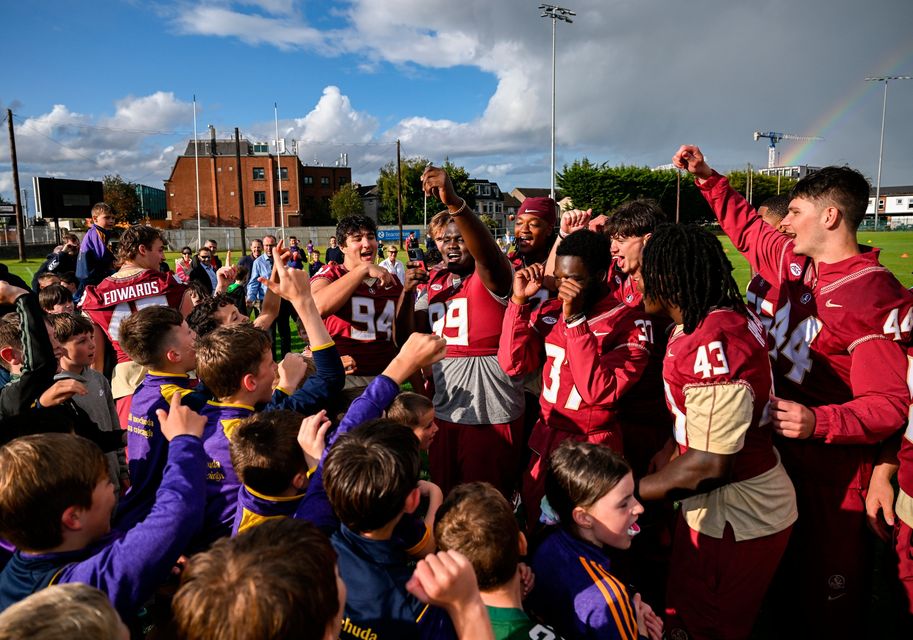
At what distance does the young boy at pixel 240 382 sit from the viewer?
9.18 feet

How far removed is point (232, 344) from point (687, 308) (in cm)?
234

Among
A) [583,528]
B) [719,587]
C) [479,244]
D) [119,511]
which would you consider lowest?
[719,587]

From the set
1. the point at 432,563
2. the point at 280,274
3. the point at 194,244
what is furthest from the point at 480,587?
the point at 194,244

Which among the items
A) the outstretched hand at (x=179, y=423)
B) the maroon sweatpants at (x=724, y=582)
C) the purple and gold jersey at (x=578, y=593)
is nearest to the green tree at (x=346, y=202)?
the outstretched hand at (x=179, y=423)

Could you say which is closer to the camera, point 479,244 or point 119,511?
point 119,511

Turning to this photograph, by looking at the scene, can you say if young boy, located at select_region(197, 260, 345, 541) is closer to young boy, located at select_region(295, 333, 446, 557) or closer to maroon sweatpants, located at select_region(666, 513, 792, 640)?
young boy, located at select_region(295, 333, 446, 557)

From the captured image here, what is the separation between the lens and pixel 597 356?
9.52ft

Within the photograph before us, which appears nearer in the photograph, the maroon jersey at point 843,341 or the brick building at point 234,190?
the maroon jersey at point 843,341

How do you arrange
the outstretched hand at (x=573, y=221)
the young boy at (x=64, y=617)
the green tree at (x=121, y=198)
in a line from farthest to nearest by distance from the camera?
the green tree at (x=121, y=198) < the outstretched hand at (x=573, y=221) < the young boy at (x=64, y=617)

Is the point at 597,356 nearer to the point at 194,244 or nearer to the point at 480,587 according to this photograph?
the point at 480,587

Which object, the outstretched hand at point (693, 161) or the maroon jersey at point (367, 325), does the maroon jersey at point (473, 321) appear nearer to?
the maroon jersey at point (367, 325)

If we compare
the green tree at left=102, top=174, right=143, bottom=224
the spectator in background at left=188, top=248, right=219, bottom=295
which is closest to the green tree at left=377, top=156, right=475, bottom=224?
the green tree at left=102, top=174, right=143, bottom=224

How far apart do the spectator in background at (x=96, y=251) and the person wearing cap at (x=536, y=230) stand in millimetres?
6042

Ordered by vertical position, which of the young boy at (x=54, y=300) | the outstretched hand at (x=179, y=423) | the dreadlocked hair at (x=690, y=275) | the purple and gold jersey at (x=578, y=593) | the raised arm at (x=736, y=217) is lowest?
the purple and gold jersey at (x=578, y=593)
